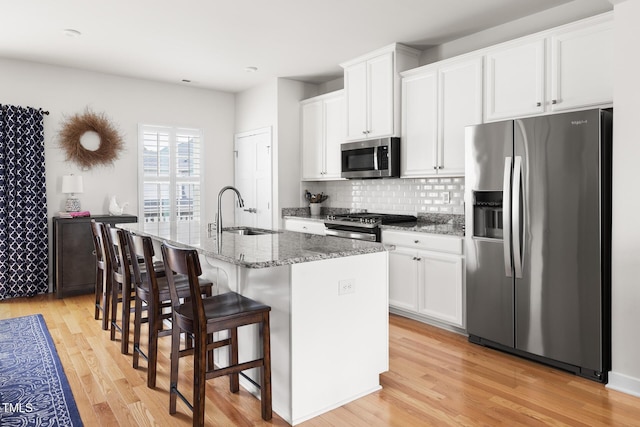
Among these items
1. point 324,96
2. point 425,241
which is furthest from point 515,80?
point 324,96

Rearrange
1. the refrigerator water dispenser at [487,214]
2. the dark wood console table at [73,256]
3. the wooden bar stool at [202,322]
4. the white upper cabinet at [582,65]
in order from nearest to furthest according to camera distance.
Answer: the wooden bar stool at [202,322], the white upper cabinet at [582,65], the refrigerator water dispenser at [487,214], the dark wood console table at [73,256]

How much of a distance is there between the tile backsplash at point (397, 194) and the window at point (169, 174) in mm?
1647

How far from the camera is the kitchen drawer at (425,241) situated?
365 centimetres

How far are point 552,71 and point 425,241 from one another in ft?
5.42

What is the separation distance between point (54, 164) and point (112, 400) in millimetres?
3665

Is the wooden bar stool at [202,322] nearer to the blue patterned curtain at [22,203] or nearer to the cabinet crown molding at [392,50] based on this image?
the cabinet crown molding at [392,50]

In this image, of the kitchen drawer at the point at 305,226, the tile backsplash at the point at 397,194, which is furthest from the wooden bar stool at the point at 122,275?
the tile backsplash at the point at 397,194

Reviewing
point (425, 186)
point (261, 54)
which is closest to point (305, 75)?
point (261, 54)

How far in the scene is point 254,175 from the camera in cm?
615

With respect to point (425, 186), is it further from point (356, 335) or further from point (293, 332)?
point (293, 332)

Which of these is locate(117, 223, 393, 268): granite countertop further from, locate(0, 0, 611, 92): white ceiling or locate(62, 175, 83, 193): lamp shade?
locate(62, 175, 83, 193): lamp shade

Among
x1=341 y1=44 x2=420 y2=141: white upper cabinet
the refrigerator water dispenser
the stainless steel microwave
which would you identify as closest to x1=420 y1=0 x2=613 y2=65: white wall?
x1=341 y1=44 x2=420 y2=141: white upper cabinet

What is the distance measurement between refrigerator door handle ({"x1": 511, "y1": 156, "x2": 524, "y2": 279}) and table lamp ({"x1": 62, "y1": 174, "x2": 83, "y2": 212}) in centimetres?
463

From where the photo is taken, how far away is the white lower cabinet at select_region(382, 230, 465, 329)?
3.66 metres
